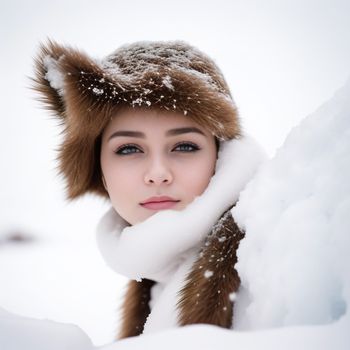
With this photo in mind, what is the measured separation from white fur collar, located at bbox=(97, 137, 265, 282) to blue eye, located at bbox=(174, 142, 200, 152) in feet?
0.30

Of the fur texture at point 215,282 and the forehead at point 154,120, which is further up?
the forehead at point 154,120

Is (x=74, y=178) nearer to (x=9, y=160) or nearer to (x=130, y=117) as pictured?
(x=130, y=117)

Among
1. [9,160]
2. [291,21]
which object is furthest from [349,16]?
[9,160]

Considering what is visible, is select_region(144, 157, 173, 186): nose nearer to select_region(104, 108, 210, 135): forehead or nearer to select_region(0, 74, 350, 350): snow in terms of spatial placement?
select_region(104, 108, 210, 135): forehead

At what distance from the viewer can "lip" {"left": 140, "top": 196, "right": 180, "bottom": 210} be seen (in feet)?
3.13

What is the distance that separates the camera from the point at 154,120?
3.19 feet

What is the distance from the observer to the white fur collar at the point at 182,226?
81 cm

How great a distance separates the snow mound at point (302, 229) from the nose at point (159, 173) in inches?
12.5

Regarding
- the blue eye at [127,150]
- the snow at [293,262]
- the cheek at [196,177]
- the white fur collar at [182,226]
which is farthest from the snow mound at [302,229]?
the blue eye at [127,150]

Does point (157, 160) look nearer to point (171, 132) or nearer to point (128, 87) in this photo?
point (171, 132)

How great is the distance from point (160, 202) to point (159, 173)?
3.6 inches

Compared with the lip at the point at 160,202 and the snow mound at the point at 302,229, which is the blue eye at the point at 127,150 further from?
the snow mound at the point at 302,229

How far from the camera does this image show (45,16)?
101 metres

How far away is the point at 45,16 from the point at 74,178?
383 feet
